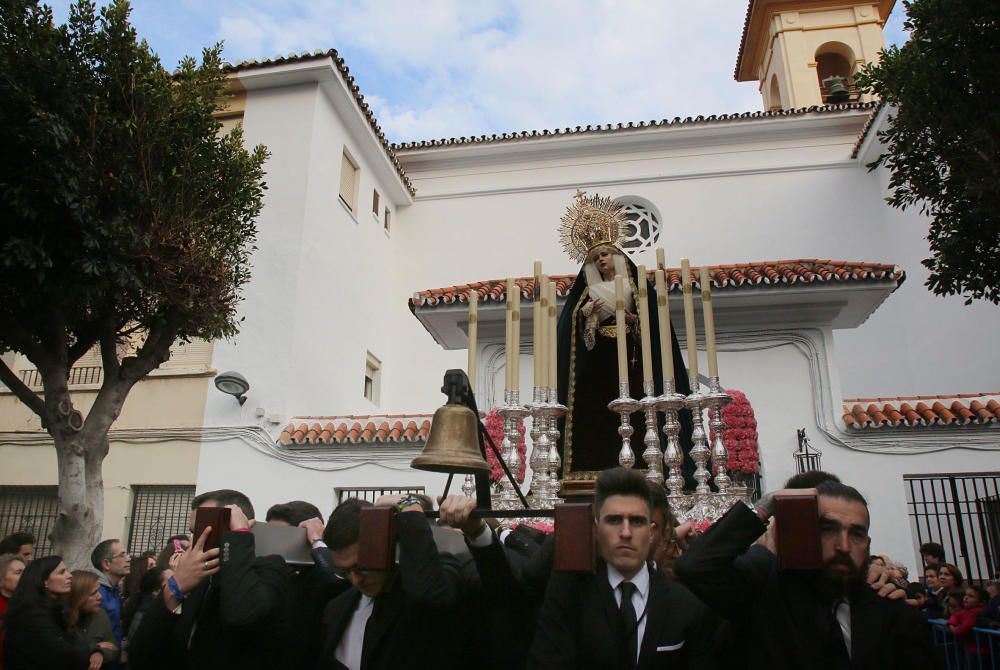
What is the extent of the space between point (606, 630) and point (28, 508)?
38.5ft

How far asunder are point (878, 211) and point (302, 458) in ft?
34.9

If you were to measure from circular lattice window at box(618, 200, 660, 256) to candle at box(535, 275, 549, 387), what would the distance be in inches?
405

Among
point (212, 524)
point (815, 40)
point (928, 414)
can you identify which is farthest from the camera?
point (815, 40)

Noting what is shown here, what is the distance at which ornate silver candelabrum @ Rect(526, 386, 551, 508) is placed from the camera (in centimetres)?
336

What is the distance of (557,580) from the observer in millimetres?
2109

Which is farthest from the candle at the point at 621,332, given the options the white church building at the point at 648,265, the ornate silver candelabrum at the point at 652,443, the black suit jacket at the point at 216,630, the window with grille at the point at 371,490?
the window with grille at the point at 371,490

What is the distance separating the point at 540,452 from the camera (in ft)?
11.2

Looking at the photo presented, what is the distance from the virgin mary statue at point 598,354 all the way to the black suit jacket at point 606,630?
1958 mm

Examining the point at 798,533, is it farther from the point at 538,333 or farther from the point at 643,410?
the point at 538,333

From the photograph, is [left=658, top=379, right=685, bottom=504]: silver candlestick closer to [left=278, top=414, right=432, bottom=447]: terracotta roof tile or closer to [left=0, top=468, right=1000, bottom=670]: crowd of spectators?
[left=0, top=468, right=1000, bottom=670]: crowd of spectators

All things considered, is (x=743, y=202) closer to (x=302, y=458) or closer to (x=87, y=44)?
(x=302, y=458)

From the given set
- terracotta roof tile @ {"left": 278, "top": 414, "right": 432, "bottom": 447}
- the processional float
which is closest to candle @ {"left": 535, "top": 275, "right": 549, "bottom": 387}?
the processional float

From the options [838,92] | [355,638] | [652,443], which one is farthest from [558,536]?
[838,92]

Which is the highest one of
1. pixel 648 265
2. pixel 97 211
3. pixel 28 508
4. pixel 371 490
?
pixel 648 265
